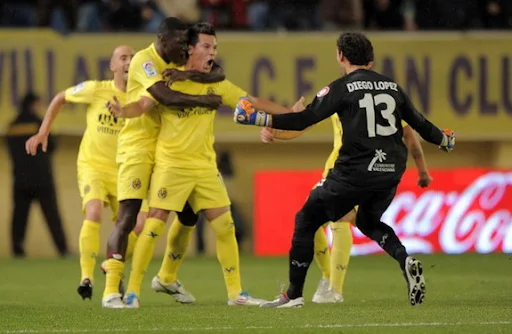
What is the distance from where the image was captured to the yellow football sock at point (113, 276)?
9.97m

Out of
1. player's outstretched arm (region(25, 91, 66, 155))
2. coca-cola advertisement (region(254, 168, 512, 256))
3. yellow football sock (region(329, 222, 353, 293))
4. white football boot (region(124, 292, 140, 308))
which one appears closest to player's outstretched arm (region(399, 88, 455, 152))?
yellow football sock (region(329, 222, 353, 293))

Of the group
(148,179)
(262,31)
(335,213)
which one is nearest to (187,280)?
(148,179)

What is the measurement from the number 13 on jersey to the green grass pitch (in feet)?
4.06

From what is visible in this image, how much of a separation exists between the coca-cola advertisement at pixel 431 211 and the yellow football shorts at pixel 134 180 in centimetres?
737

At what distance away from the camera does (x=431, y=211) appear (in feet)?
58.5

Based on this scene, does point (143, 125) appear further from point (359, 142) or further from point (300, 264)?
point (359, 142)

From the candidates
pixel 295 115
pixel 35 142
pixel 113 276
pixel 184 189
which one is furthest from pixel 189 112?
pixel 35 142

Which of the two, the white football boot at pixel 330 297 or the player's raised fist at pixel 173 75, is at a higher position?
the player's raised fist at pixel 173 75

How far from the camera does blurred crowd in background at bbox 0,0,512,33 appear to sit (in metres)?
18.6

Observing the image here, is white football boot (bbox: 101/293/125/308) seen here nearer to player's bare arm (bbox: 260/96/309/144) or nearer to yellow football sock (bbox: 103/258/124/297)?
yellow football sock (bbox: 103/258/124/297)

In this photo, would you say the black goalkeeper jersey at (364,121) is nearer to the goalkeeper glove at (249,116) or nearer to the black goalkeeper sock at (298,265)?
the goalkeeper glove at (249,116)

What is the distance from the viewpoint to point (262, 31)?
738 inches

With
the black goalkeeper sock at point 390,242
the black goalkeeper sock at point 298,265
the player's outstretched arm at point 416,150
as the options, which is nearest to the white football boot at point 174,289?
the black goalkeeper sock at point 298,265

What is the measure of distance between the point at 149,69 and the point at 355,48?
168 cm
